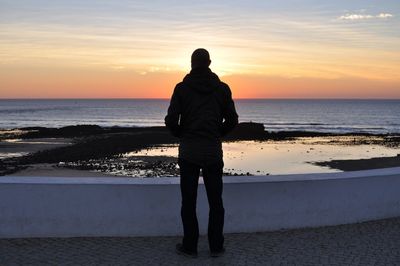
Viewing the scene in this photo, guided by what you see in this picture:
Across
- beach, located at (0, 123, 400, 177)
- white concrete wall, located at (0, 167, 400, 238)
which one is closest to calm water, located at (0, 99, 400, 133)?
beach, located at (0, 123, 400, 177)

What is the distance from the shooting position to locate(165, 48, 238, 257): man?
471 cm

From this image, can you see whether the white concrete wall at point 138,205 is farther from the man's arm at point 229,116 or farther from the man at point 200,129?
the man's arm at point 229,116

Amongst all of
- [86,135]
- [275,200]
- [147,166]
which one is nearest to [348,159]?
[147,166]

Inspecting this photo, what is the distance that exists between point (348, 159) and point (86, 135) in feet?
75.7

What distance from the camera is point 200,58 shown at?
4.70 meters

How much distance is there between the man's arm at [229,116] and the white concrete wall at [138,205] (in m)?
0.87

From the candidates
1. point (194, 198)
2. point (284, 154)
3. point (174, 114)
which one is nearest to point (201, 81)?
point (174, 114)

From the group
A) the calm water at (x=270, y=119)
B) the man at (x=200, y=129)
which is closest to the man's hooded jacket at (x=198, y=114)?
the man at (x=200, y=129)

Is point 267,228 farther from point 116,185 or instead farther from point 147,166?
point 147,166

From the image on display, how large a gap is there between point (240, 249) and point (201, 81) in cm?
163

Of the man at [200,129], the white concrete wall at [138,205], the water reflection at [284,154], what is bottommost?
the water reflection at [284,154]

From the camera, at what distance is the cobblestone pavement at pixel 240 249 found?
4645 millimetres

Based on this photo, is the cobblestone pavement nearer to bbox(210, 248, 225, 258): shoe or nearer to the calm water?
bbox(210, 248, 225, 258): shoe

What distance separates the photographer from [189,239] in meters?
4.84
